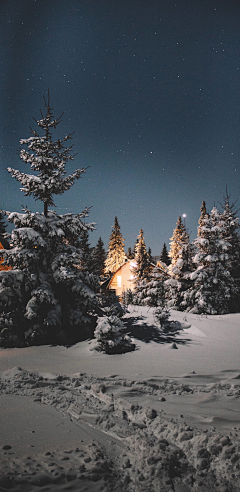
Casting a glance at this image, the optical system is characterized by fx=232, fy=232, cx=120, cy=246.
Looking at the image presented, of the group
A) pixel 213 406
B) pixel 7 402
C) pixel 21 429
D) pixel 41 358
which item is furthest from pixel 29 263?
pixel 213 406

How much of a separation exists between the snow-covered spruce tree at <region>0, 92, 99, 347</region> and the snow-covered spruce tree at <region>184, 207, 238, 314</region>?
9.02 meters

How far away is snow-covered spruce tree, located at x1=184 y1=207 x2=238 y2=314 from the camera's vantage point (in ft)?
49.5

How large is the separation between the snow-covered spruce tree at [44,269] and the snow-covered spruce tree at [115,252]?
33.5m

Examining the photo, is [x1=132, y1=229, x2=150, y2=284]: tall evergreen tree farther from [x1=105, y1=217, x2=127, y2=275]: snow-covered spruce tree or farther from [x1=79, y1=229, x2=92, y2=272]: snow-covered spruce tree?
[x1=105, y1=217, x2=127, y2=275]: snow-covered spruce tree

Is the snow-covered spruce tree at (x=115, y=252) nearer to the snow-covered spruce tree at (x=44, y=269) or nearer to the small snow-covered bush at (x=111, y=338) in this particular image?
the snow-covered spruce tree at (x=44, y=269)

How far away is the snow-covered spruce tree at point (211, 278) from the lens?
15078 mm

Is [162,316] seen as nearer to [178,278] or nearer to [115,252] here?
[178,278]

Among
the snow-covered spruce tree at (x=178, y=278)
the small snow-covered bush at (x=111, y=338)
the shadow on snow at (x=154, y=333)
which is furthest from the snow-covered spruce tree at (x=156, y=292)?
the small snow-covered bush at (x=111, y=338)

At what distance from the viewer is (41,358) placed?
20.2ft

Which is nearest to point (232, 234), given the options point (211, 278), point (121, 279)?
point (211, 278)

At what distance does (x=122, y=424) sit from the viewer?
281 centimetres

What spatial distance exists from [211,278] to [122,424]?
13855mm

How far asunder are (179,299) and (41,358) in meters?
12.8

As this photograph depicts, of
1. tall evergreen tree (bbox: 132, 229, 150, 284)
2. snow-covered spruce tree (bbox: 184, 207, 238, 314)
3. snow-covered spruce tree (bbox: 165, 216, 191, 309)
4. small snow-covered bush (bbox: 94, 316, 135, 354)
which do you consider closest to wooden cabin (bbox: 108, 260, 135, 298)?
tall evergreen tree (bbox: 132, 229, 150, 284)
